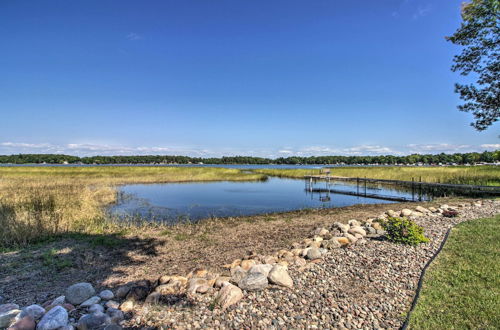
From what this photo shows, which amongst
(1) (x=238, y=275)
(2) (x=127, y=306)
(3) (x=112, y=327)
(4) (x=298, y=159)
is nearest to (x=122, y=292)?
(2) (x=127, y=306)

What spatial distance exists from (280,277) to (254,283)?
0.52m

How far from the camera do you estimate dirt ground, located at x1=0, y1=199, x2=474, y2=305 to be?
16.9 feet

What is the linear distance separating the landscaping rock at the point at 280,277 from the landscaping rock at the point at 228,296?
2.28 ft

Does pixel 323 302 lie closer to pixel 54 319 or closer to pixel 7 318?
pixel 54 319

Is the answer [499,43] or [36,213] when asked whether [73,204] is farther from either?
[499,43]

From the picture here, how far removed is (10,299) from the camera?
4383 mm

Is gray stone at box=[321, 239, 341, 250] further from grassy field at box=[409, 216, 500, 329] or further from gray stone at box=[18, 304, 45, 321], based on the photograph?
gray stone at box=[18, 304, 45, 321]

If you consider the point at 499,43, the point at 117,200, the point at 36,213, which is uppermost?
the point at 499,43

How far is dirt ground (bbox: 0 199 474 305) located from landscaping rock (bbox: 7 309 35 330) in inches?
36.5

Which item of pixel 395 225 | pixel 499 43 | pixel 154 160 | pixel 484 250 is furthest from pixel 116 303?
pixel 154 160

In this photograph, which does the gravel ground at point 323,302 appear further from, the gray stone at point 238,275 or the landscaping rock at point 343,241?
the landscaping rock at point 343,241

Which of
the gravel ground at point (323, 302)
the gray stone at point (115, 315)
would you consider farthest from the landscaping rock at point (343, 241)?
the gray stone at point (115, 315)

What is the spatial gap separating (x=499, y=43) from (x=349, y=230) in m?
20.2

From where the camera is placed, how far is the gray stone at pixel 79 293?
424cm
